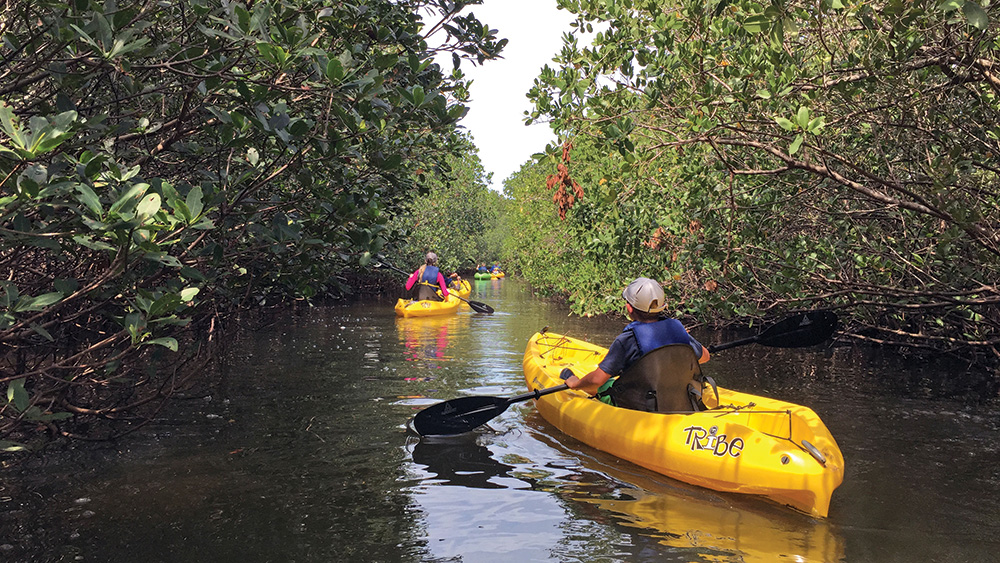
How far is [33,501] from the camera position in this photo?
4.81 m

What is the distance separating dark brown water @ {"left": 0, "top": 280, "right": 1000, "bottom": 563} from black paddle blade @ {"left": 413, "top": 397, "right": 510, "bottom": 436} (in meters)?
0.20

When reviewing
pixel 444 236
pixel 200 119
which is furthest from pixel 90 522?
pixel 444 236

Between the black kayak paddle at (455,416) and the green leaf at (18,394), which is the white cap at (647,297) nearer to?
the black kayak paddle at (455,416)

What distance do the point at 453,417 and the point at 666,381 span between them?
189 centimetres

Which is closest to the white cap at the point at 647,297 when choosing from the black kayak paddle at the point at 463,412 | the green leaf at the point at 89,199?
the black kayak paddle at the point at 463,412

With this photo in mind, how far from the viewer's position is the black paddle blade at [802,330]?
6930 mm

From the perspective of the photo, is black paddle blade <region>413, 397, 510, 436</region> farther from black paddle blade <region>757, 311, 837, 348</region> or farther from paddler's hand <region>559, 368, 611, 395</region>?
Answer: black paddle blade <region>757, 311, 837, 348</region>

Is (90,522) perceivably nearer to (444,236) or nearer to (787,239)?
(787,239)

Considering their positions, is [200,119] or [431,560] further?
[200,119]

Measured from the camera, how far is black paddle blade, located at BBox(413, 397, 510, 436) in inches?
257

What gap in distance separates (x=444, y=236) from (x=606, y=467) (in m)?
23.8

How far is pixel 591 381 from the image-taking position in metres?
6.12

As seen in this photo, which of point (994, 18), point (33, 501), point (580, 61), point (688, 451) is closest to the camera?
point (994, 18)

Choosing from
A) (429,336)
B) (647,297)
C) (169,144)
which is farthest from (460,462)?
(429,336)
